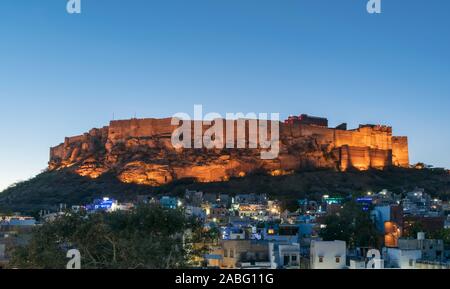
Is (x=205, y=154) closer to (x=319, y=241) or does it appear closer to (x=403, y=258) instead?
(x=319, y=241)

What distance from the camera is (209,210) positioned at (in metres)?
39.9

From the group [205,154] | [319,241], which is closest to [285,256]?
[319,241]

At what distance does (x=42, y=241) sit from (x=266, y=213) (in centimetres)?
3246

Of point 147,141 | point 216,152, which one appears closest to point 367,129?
point 216,152

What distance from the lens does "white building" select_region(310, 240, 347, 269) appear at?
16.2 m

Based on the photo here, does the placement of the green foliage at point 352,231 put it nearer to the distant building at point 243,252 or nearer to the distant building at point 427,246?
the distant building at point 427,246

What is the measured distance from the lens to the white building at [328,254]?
1623 cm

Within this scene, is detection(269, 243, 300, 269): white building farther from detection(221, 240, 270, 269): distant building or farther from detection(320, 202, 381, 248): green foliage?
detection(320, 202, 381, 248): green foliage

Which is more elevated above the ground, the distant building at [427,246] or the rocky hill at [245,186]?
the rocky hill at [245,186]

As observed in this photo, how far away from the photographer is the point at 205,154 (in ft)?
257

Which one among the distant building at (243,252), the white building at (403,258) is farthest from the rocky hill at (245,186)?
the white building at (403,258)

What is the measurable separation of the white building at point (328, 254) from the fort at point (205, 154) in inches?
2287

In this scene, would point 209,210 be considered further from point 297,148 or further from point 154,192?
point 297,148

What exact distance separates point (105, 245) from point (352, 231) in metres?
14.1
